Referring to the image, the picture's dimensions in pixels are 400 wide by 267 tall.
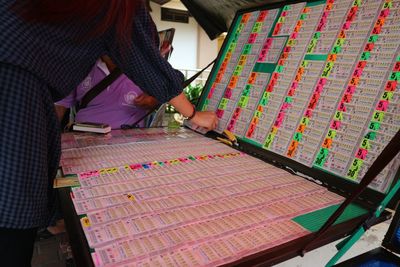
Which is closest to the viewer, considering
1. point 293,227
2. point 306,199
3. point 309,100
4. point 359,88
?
point 293,227

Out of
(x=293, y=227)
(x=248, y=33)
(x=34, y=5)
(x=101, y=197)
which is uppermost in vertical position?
(x=248, y=33)

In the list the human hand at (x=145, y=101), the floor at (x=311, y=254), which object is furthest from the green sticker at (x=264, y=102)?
the floor at (x=311, y=254)

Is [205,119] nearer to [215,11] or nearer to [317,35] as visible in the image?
[317,35]

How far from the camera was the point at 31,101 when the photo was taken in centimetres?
68

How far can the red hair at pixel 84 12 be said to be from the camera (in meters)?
0.65

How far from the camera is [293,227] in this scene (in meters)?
0.69

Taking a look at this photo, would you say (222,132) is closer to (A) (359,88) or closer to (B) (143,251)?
(A) (359,88)

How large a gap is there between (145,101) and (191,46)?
9523 mm

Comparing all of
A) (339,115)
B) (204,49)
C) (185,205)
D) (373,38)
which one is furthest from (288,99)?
(204,49)

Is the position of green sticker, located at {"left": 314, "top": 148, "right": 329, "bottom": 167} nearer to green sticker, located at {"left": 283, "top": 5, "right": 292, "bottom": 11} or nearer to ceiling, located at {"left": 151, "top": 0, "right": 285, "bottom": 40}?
green sticker, located at {"left": 283, "top": 5, "right": 292, "bottom": 11}

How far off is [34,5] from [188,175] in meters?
0.59

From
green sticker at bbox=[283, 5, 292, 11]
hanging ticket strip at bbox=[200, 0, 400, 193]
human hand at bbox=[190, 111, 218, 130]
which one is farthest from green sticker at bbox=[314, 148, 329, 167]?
green sticker at bbox=[283, 5, 292, 11]

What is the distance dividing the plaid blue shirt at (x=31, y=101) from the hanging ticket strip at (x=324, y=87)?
69cm

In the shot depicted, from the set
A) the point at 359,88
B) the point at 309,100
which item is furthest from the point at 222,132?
the point at 359,88
